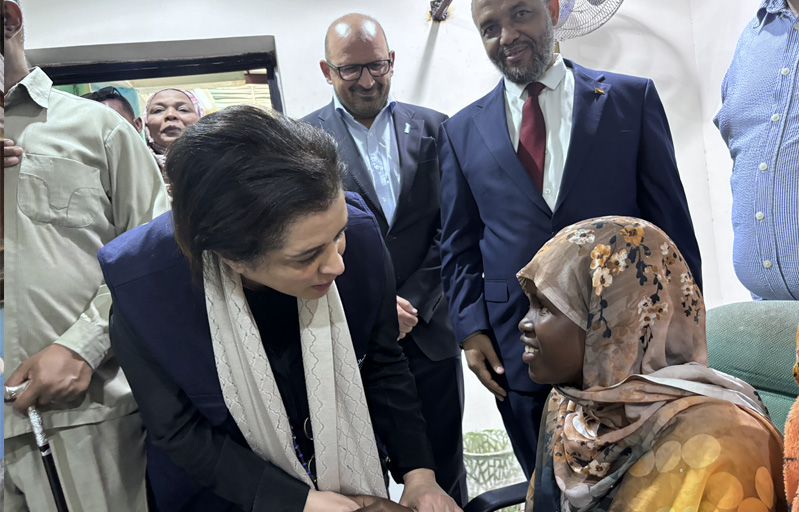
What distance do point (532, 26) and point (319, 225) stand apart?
0.94 metres

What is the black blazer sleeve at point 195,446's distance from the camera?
1.11 m

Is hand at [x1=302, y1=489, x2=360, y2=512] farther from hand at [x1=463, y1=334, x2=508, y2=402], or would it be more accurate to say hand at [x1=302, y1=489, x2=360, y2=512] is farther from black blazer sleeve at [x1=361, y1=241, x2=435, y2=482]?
hand at [x1=463, y1=334, x2=508, y2=402]

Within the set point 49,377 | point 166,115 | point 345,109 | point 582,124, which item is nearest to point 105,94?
point 166,115

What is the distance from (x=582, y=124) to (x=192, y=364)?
1.09 metres

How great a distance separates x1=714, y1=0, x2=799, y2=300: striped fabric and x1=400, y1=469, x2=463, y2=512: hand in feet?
3.41

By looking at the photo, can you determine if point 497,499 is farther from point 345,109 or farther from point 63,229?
point 345,109

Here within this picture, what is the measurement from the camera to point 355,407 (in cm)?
122

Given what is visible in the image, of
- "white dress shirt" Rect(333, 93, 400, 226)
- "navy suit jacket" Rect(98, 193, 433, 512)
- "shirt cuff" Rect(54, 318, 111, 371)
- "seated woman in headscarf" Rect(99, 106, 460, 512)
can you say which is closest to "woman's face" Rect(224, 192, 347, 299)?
"seated woman in headscarf" Rect(99, 106, 460, 512)

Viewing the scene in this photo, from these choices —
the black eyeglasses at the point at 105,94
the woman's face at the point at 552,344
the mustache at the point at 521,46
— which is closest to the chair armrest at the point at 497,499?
the woman's face at the point at 552,344

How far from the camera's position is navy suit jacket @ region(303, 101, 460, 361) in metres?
1.80

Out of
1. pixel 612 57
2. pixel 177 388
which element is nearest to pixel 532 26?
pixel 177 388

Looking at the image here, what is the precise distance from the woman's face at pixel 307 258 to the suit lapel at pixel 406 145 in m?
0.76

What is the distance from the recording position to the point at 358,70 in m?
1.83

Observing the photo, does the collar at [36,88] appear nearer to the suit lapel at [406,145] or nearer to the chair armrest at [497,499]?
the suit lapel at [406,145]
